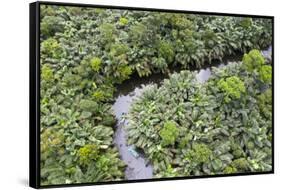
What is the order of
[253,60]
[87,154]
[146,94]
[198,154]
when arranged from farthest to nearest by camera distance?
[253,60], [198,154], [146,94], [87,154]

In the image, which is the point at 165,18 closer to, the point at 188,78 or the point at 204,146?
the point at 188,78

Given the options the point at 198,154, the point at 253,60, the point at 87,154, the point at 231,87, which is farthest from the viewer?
the point at 253,60

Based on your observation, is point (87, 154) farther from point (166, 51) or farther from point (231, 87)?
point (231, 87)

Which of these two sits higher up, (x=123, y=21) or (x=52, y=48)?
(x=123, y=21)

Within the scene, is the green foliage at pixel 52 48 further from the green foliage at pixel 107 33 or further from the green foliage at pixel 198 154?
the green foliage at pixel 198 154

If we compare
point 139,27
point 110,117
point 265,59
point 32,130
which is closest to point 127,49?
point 139,27

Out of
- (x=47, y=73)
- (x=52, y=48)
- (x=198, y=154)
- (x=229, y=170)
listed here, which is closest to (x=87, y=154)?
(x=47, y=73)

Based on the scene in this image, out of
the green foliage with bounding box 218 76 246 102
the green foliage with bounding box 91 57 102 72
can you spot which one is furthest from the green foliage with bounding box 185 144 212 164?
the green foliage with bounding box 91 57 102 72
